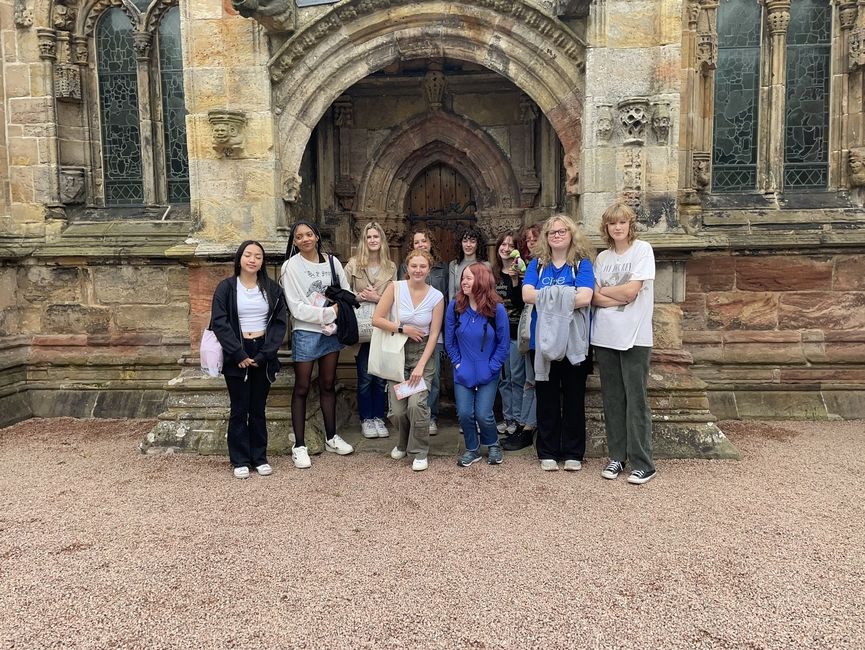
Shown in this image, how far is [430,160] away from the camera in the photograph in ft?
25.4

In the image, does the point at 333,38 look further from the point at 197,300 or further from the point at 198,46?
the point at 197,300

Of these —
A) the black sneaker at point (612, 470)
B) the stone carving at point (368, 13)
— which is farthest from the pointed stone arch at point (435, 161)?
the black sneaker at point (612, 470)

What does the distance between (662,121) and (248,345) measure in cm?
357

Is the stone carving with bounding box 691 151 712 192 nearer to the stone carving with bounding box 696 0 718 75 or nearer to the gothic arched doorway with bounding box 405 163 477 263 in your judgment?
the stone carving with bounding box 696 0 718 75

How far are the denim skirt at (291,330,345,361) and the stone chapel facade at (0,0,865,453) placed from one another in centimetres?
84

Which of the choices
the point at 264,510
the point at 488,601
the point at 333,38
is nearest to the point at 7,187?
the point at 333,38

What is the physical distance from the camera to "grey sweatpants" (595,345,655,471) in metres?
4.60

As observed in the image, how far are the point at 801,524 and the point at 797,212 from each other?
12.7 ft

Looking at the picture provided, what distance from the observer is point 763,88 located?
670 centimetres

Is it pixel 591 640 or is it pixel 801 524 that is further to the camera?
pixel 801 524

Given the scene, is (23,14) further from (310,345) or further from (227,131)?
(310,345)

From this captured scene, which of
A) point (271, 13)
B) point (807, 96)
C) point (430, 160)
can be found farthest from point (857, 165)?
point (271, 13)

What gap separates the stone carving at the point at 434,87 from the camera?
23.8 ft

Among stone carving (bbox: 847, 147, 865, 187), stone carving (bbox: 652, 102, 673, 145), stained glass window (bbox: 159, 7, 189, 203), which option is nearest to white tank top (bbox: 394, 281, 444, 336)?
stone carving (bbox: 652, 102, 673, 145)
